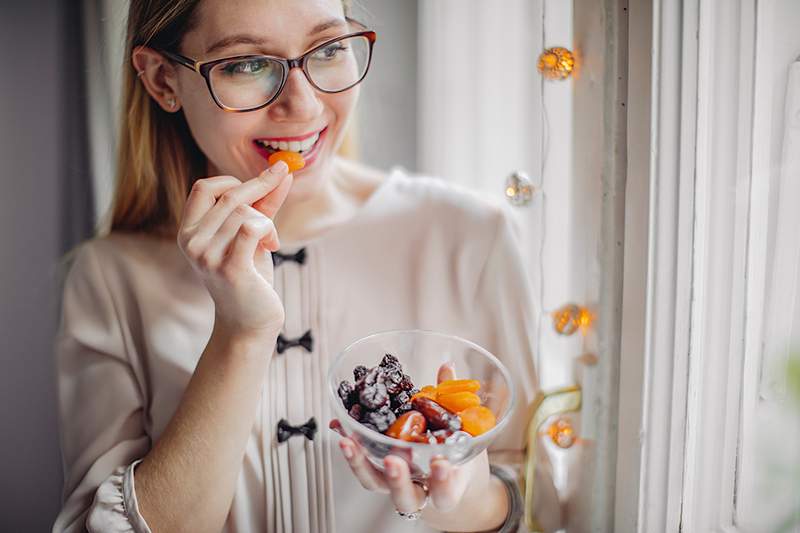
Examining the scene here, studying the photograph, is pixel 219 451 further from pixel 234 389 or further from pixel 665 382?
pixel 665 382

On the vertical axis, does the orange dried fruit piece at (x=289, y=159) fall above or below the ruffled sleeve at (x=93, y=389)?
above

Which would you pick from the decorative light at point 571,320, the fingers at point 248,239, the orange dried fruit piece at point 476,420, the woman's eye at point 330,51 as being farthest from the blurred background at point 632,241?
the fingers at point 248,239

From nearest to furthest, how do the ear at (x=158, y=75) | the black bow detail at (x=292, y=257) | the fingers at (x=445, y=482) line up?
the fingers at (x=445, y=482), the ear at (x=158, y=75), the black bow detail at (x=292, y=257)

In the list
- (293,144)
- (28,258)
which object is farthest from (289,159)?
(28,258)

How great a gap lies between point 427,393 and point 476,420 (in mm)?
60

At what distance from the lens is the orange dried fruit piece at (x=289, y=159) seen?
82 centimetres

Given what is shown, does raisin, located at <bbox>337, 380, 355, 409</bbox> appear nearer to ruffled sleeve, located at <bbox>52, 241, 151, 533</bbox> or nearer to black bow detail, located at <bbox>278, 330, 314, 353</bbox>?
black bow detail, located at <bbox>278, 330, 314, 353</bbox>

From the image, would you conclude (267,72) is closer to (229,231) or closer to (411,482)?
(229,231)

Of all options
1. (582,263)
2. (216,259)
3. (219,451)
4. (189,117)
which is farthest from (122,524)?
(582,263)

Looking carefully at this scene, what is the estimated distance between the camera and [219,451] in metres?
0.82

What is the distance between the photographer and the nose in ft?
2.52

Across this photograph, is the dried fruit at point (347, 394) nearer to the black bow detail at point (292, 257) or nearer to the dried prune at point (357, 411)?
the dried prune at point (357, 411)

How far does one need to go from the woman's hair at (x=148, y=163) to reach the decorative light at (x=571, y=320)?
0.55 metres

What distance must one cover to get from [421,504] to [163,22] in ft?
1.98
